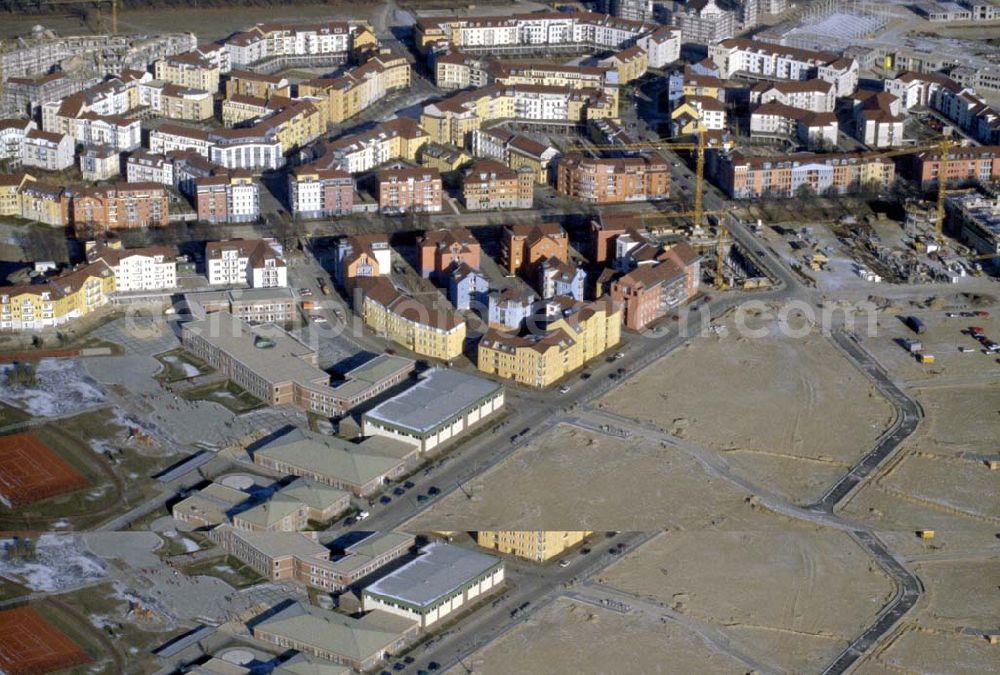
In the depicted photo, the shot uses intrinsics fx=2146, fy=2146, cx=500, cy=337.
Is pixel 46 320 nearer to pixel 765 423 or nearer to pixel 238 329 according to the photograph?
pixel 238 329

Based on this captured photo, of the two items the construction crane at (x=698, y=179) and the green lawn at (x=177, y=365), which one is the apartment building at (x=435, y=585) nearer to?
the green lawn at (x=177, y=365)

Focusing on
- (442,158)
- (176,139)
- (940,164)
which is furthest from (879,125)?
(176,139)

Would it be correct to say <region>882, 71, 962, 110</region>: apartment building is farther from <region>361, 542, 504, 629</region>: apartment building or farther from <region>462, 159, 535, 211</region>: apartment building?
<region>361, 542, 504, 629</region>: apartment building

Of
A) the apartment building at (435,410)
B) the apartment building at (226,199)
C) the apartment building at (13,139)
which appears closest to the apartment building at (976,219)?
the apartment building at (435,410)

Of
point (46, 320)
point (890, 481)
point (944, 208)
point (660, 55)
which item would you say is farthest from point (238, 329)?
point (660, 55)

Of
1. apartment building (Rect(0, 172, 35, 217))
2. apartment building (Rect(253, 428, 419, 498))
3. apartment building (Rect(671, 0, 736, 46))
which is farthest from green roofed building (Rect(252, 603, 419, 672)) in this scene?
apartment building (Rect(671, 0, 736, 46))

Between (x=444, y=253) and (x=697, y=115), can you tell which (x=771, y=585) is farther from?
(x=697, y=115)
